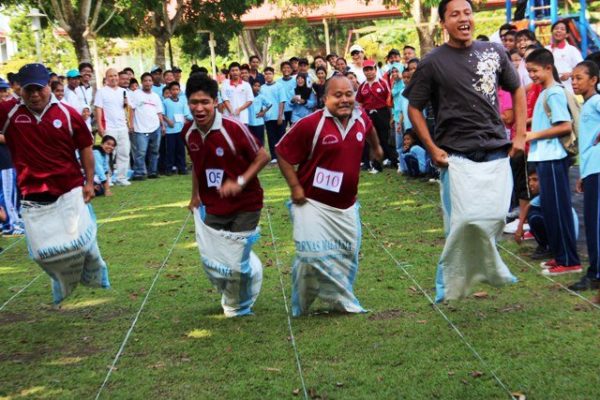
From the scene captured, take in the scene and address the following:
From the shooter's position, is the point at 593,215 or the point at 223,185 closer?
the point at 223,185

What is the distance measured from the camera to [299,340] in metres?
6.33

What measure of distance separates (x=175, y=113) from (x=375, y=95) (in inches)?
181

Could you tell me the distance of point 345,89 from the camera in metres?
6.53

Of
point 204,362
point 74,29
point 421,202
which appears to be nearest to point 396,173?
point 421,202

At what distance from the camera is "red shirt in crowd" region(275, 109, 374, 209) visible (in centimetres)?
655

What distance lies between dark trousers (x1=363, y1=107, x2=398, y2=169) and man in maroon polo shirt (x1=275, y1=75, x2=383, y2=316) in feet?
31.5

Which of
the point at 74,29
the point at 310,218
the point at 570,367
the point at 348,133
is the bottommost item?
the point at 570,367

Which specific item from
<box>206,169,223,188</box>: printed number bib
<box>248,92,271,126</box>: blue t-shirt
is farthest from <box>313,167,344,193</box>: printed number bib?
<box>248,92,271,126</box>: blue t-shirt

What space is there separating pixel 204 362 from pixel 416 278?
9.10ft

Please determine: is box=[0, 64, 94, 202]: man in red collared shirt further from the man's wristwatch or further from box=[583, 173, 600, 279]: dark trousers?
box=[583, 173, 600, 279]: dark trousers

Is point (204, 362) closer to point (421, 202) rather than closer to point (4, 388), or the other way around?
point (4, 388)

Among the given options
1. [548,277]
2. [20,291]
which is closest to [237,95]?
[20,291]

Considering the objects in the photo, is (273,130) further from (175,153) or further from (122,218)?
(122,218)

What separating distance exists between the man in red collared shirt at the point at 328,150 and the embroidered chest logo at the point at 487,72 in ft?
3.42
